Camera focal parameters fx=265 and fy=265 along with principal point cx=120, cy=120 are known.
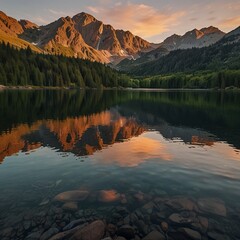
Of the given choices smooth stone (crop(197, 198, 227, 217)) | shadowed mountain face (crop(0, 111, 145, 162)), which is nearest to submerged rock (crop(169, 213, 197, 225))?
smooth stone (crop(197, 198, 227, 217))

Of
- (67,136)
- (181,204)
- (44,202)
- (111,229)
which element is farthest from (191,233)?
(67,136)

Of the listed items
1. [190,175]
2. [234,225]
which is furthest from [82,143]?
[234,225]

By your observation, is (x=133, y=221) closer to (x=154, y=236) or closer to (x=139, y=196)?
(x=154, y=236)

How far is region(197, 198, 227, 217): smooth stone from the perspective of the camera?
16450 millimetres

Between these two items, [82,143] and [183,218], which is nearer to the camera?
[183,218]

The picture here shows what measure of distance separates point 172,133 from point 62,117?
2499 centimetres

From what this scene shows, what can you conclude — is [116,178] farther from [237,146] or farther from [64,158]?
[237,146]

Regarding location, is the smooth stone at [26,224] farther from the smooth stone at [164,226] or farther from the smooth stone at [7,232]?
the smooth stone at [164,226]

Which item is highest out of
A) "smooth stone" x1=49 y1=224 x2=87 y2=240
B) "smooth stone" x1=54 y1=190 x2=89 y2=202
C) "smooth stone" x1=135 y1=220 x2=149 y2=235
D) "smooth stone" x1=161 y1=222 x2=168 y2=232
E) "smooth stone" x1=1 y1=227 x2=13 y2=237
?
"smooth stone" x1=49 y1=224 x2=87 y2=240

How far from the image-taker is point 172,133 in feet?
145

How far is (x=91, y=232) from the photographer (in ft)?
43.9

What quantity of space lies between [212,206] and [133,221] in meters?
5.61

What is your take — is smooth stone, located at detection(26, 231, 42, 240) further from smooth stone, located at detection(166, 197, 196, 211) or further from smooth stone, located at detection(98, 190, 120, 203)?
smooth stone, located at detection(166, 197, 196, 211)

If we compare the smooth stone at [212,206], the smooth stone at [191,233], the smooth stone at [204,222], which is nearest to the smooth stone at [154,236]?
the smooth stone at [191,233]
